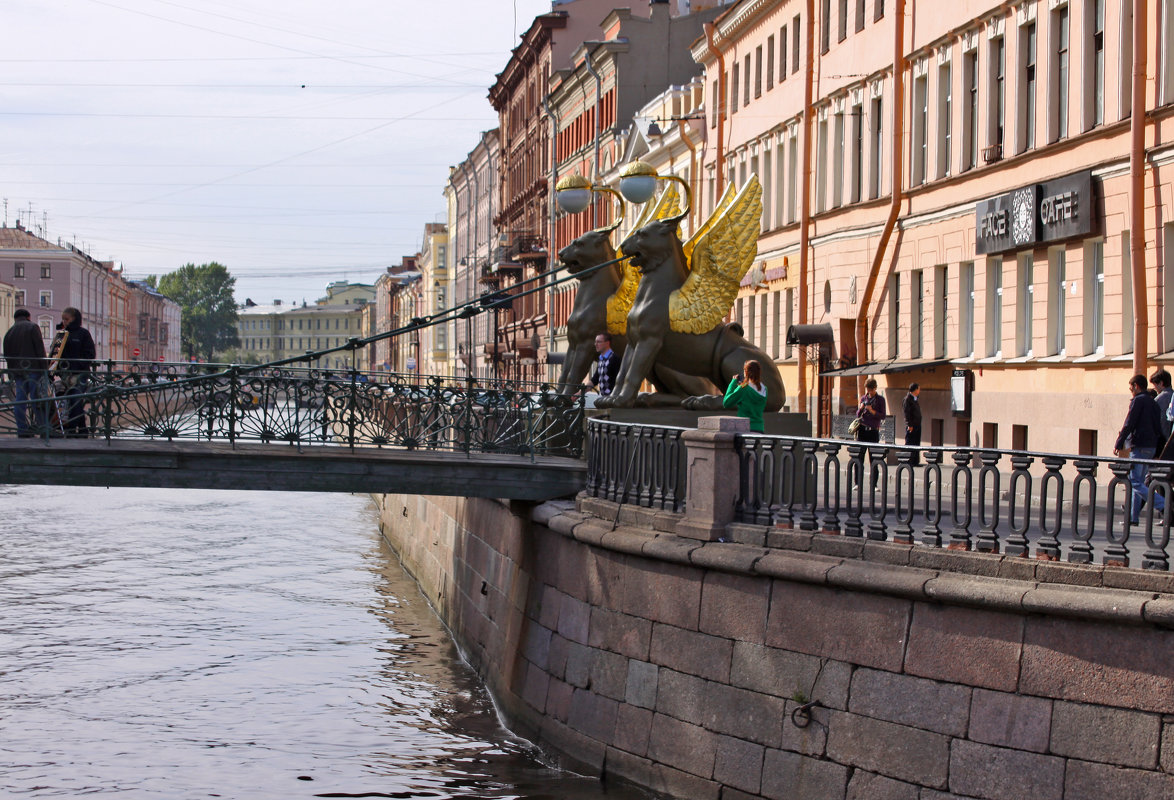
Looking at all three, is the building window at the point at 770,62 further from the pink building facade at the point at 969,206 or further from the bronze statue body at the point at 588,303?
the bronze statue body at the point at 588,303

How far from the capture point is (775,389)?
14.2 metres

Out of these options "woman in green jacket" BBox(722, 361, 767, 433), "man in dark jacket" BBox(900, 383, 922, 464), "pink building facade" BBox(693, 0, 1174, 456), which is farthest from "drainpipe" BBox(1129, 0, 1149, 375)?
"woman in green jacket" BBox(722, 361, 767, 433)

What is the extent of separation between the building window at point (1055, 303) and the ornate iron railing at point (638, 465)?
9515mm

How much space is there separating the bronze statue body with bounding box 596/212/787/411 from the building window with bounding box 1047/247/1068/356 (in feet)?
25.0

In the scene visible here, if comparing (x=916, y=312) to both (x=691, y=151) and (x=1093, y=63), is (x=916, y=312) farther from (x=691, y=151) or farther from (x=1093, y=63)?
(x=691, y=151)

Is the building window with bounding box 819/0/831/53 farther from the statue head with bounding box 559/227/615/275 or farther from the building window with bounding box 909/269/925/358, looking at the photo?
the statue head with bounding box 559/227/615/275

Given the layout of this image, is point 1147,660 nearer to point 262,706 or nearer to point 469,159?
point 262,706

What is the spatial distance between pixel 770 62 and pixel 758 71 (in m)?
1.01

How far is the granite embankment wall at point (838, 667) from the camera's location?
305 inches

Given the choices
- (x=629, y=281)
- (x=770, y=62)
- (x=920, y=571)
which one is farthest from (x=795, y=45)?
(x=920, y=571)

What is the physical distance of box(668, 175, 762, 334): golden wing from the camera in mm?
14320

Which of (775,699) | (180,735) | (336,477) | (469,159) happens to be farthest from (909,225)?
(469,159)

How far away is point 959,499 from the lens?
8.98 meters

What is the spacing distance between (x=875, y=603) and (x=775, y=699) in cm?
101
